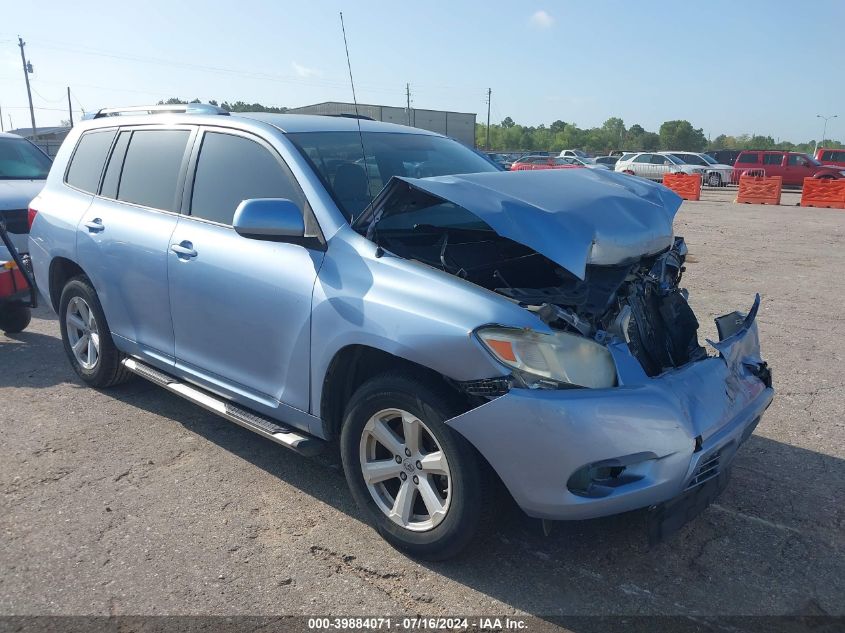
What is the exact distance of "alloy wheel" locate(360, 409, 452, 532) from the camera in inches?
118

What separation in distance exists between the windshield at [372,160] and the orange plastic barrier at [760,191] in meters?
21.5

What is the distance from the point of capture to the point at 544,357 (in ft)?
8.94

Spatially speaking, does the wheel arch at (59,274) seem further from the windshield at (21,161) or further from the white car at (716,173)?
the white car at (716,173)

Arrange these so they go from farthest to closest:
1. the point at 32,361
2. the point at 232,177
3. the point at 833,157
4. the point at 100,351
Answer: the point at 833,157 < the point at 32,361 < the point at 100,351 < the point at 232,177

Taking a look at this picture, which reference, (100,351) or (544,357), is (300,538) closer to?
(544,357)

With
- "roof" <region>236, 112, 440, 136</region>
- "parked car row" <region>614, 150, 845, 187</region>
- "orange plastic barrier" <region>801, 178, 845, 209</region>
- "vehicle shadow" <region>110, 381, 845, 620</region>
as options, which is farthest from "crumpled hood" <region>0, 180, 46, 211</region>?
"parked car row" <region>614, 150, 845, 187</region>

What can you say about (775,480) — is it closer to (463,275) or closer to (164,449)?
(463,275)

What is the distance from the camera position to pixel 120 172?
Answer: 4.84 m

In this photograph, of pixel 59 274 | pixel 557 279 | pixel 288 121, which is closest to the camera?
pixel 557 279

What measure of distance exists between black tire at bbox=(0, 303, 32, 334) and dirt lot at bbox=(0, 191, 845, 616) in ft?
6.72

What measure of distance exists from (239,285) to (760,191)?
23.4m

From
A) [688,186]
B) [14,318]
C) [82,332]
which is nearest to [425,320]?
[82,332]

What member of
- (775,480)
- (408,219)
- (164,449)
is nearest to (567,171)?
(408,219)

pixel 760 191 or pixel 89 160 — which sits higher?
pixel 89 160
